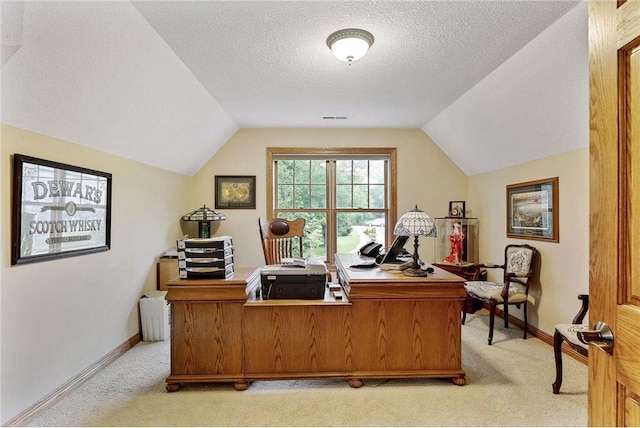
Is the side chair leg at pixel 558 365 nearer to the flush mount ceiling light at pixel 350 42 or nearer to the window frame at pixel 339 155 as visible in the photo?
the flush mount ceiling light at pixel 350 42

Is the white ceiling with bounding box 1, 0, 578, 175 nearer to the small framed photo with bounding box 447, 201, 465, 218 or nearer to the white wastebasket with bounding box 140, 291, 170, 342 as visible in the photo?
the white wastebasket with bounding box 140, 291, 170, 342

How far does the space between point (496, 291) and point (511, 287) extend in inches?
8.9

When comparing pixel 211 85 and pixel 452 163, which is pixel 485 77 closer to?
pixel 452 163

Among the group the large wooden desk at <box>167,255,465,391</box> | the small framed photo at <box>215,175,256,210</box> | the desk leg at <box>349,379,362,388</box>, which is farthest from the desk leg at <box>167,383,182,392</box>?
the small framed photo at <box>215,175,256,210</box>

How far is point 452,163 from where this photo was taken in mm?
4867

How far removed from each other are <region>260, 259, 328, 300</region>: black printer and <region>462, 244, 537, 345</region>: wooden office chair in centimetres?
191

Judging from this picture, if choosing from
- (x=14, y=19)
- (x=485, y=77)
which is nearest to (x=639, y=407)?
(x=14, y=19)

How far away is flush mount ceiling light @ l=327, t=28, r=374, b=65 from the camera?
2.20 meters

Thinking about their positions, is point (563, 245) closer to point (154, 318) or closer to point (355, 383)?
point (355, 383)

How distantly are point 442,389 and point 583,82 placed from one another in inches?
96.1

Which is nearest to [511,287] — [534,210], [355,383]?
[534,210]

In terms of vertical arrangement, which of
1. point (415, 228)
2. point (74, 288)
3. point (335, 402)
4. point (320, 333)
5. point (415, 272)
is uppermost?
point (415, 228)

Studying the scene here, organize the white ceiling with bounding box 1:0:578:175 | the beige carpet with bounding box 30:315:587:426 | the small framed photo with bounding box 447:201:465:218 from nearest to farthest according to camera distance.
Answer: the white ceiling with bounding box 1:0:578:175 → the beige carpet with bounding box 30:315:587:426 → the small framed photo with bounding box 447:201:465:218

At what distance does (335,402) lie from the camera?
2199 mm
